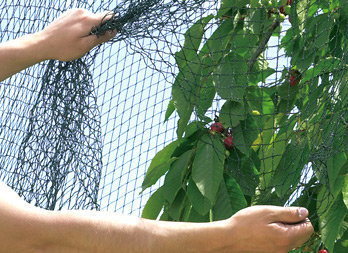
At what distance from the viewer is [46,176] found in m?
1.58

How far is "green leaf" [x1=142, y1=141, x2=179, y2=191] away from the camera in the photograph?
153 centimetres

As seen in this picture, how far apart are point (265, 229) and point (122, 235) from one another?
19cm

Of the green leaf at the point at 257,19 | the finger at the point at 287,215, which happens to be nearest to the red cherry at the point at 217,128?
the green leaf at the point at 257,19

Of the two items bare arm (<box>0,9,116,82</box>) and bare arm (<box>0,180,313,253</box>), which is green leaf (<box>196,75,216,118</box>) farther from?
bare arm (<box>0,180,313,253</box>)

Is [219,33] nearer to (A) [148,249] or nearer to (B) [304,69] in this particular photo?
(B) [304,69]

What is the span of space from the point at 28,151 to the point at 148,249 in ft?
2.75

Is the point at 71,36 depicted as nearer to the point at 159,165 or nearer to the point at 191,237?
the point at 159,165

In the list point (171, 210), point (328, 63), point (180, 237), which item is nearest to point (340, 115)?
point (328, 63)

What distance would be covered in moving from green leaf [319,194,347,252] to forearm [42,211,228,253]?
540 millimetres

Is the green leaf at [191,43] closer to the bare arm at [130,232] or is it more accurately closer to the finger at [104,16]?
the finger at [104,16]

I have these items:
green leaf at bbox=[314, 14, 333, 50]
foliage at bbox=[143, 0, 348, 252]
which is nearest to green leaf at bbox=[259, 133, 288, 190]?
foliage at bbox=[143, 0, 348, 252]

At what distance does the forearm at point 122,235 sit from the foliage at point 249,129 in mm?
440

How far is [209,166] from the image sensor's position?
1.39m

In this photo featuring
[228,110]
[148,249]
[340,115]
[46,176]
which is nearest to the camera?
[148,249]
